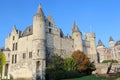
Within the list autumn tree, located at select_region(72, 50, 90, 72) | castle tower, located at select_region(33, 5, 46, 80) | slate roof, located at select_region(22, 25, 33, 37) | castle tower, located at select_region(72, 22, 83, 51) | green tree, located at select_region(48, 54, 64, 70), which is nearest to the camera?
castle tower, located at select_region(33, 5, 46, 80)

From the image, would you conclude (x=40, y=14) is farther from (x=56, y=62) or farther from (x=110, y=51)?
(x=110, y=51)

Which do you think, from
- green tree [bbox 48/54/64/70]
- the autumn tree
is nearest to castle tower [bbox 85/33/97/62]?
the autumn tree

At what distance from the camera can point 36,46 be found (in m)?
50.8

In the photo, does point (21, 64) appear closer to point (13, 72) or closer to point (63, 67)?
point (13, 72)

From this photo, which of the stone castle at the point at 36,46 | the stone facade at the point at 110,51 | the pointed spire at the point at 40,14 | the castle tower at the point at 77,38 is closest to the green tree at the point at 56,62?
the stone castle at the point at 36,46

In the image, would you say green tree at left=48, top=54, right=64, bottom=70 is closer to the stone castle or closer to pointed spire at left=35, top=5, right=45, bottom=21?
the stone castle

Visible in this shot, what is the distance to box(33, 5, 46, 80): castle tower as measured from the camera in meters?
49.4

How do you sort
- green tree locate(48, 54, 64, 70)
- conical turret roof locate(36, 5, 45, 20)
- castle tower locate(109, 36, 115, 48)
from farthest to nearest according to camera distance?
castle tower locate(109, 36, 115, 48) → conical turret roof locate(36, 5, 45, 20) → green tree locate(48, 54, 64, 70)

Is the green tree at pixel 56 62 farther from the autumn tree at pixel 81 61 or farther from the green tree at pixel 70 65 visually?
the autumn tree at pixel 81 61

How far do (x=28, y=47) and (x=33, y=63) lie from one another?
6192 mm

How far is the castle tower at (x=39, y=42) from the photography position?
162 feet

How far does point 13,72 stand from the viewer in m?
55.4

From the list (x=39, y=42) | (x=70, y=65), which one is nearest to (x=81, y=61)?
(x=70, y=65)

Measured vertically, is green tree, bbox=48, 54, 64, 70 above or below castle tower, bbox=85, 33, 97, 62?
below
